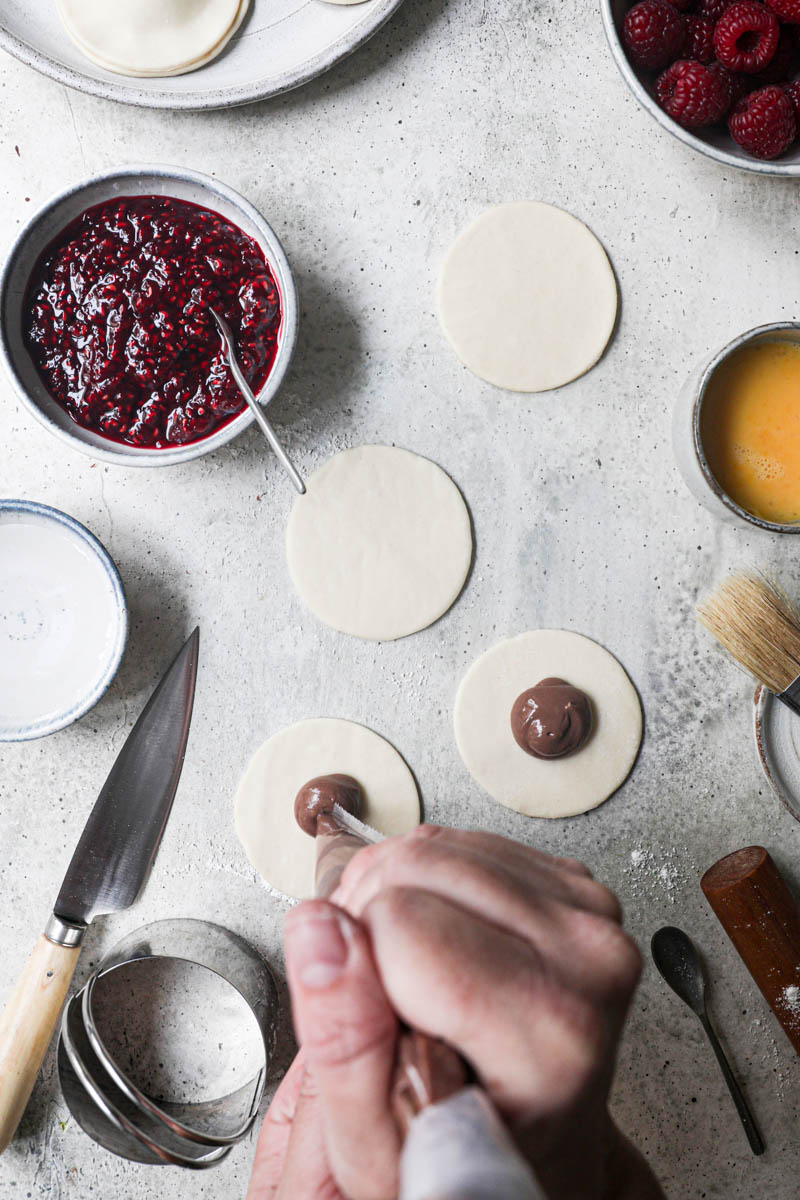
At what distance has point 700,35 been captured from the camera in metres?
1.18

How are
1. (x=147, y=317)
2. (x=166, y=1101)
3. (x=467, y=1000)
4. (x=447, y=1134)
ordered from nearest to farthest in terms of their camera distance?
(x=447, y=1134) < (x=467, y=1000) < (x=147, y=317) < (x=166, y=1101)

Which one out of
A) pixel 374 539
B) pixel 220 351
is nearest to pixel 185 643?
pixel 374 539

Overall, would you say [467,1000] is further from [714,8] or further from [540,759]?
[714,8]

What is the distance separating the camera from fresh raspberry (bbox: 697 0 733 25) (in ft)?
3.85

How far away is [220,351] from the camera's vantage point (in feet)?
3.72

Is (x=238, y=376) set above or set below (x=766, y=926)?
above

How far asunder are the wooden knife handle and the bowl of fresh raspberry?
4.55 ft

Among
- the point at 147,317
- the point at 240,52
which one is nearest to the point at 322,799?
the point at 147,317

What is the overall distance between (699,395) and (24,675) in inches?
39.8

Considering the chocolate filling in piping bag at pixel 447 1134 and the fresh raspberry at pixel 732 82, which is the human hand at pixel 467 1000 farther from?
the fresh raspberry at pixel 732 82

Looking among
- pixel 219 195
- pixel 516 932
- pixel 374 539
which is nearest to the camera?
pixel 516 932

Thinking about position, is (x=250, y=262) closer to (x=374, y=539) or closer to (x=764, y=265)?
(x=374, y=539)

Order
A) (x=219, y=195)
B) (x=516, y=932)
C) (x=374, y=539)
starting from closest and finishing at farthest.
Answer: (x=516, y=932) → (x=219, y=195) → (x=374, y=539)

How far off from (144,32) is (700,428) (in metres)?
0.94
